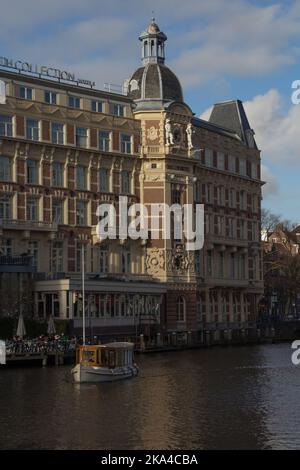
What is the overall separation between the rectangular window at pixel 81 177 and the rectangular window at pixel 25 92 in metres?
9.66

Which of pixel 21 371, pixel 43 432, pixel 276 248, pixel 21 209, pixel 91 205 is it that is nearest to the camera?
pixel 43 432

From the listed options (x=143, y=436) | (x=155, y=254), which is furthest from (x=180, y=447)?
(x=155, y=254)

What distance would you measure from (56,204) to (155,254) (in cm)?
1395

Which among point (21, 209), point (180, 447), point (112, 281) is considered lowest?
point (180, 447)

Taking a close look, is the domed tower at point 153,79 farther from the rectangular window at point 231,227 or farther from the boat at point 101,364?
the boat at point 101,364

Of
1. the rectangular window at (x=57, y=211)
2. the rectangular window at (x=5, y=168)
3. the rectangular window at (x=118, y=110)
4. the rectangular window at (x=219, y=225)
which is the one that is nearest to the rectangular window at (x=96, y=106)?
the rectangular window at (x=118, y=110)

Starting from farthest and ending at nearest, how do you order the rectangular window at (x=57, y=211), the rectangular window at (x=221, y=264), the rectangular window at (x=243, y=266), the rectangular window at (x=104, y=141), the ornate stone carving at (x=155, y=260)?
the rectangular window at (x=243, y=266) → the rectangular window at (x=221, y=264) → the ornate stone carving at (x=155, y=260) → the rectangular window at (x=104, y=141) → the rectangular window at (x=57, y=211)

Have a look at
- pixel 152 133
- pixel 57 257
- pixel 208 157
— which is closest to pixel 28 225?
pixel 57 257

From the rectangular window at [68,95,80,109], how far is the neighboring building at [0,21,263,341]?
0.52 feet

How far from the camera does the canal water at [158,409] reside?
40.1 meters

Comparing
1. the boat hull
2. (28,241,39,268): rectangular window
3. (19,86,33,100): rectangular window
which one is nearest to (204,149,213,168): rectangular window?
(19,86,33,100): rectangular window

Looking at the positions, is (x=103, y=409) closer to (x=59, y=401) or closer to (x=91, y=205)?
(x=59, y=401)

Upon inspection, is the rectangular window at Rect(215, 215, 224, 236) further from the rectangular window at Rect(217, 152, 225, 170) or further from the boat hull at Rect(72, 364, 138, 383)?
the boat hull at Rect(72, 364, 138, 383)

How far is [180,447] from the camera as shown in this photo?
38.6 m
